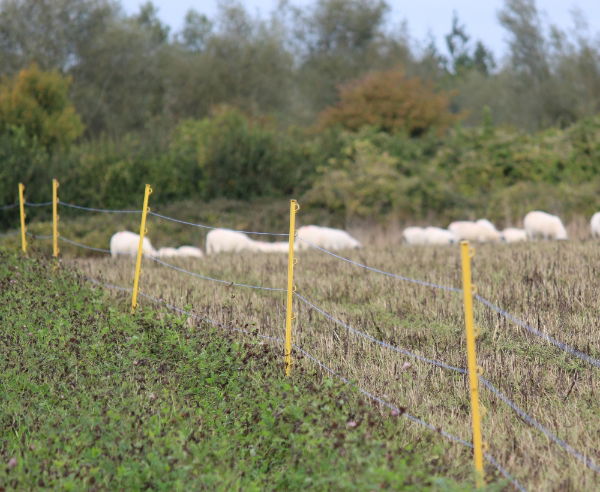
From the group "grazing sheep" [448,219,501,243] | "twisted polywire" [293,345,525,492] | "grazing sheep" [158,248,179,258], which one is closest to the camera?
"twisted polywire" [293,345,525,492]

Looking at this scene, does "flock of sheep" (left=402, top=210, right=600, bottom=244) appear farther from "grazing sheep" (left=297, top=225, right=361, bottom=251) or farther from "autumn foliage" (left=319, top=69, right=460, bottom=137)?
"autumn foliage" (left=319, top=69, right=460, bottom=137)

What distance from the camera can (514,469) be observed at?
4887 mm

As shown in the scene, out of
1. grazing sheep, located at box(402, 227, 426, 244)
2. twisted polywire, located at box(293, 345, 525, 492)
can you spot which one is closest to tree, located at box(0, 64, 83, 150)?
grazing sheep, located at box(402, 227, 426, 244)

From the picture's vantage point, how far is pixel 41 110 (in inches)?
1147

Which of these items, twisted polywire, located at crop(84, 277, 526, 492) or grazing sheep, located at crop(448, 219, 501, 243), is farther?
grazing sheep, located at crop(448, 219, 501, 243)

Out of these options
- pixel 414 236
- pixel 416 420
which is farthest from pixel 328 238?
pixel 416 420

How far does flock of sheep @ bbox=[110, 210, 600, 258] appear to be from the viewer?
673 inches

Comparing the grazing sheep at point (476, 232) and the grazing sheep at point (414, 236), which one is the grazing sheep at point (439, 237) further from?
the grazing sheep at point (476, 232)

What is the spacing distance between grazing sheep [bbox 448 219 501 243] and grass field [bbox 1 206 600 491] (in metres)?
5.37

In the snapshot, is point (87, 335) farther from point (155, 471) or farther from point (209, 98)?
point (209, 98)

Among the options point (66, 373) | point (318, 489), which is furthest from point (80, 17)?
point (318, 489)

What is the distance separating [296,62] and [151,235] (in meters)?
28.2

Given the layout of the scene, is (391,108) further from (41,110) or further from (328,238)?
(328,238)

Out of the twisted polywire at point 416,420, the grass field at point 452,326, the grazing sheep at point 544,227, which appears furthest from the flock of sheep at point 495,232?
the twisted polywire at point 416,420
